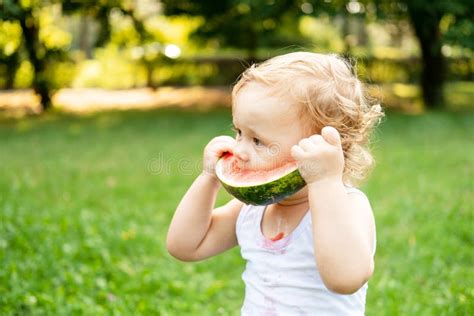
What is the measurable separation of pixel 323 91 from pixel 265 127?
21 centimetres

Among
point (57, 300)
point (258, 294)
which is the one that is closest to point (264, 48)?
point (57, 300)

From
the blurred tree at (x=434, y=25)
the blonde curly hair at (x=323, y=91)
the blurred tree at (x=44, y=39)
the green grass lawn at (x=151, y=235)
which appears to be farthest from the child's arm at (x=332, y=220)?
the blurred tree at (x=44, y=39)

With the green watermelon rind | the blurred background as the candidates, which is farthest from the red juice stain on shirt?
the blurred background

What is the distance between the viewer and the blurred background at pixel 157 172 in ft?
13.4

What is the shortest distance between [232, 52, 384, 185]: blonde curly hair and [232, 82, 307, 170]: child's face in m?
0.03

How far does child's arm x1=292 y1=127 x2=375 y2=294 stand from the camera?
5.86ft

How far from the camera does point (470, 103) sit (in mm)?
16844

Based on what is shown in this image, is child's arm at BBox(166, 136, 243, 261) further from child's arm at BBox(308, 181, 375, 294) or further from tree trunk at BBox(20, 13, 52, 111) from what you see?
tree trunk at BBox(20, 13, 52, 111)

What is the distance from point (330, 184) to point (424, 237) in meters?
3.52

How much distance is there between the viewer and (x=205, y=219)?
2260 millimetres

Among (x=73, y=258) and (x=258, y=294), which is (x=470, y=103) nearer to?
(x=73, y=258)

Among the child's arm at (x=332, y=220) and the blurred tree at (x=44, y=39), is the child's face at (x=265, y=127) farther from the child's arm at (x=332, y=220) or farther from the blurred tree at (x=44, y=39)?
the blurred tree at (x=44, y=39)

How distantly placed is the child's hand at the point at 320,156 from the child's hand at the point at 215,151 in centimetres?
41

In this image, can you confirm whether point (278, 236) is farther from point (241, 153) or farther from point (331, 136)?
point (331, 136)
